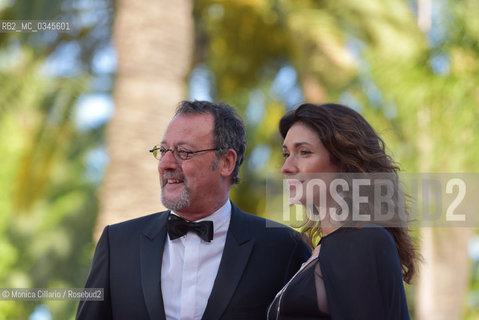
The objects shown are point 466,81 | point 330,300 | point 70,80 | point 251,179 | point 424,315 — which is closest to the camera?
point 330,300

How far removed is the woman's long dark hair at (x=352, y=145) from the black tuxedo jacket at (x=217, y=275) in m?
0.65

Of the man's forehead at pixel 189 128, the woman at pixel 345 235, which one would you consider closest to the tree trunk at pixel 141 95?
the man's forehead at pixel 189 128

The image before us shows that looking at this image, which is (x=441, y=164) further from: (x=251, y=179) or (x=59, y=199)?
(x=59, y=199)

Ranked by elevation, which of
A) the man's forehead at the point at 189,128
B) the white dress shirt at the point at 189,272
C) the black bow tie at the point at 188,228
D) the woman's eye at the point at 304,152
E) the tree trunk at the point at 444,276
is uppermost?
the man's forehead at the point at 189,128

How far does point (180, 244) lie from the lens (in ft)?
11.5

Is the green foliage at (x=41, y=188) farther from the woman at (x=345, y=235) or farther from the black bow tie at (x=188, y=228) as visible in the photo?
the woman at (x=345, y=235)

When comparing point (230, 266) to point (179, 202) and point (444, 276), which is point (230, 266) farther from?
point (444, 276)

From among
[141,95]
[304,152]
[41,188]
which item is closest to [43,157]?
[41,188]

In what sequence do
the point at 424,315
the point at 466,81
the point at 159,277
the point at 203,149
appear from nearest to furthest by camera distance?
the point at 159,277, the point at 203,149, the point at 466,81, the point at 424,315

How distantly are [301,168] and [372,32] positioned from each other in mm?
9653

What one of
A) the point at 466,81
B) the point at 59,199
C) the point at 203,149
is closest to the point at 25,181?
the point at 59,199

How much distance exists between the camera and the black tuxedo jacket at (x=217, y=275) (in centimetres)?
331

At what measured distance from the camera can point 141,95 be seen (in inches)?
317

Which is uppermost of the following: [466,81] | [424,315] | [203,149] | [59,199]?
[466,81]
